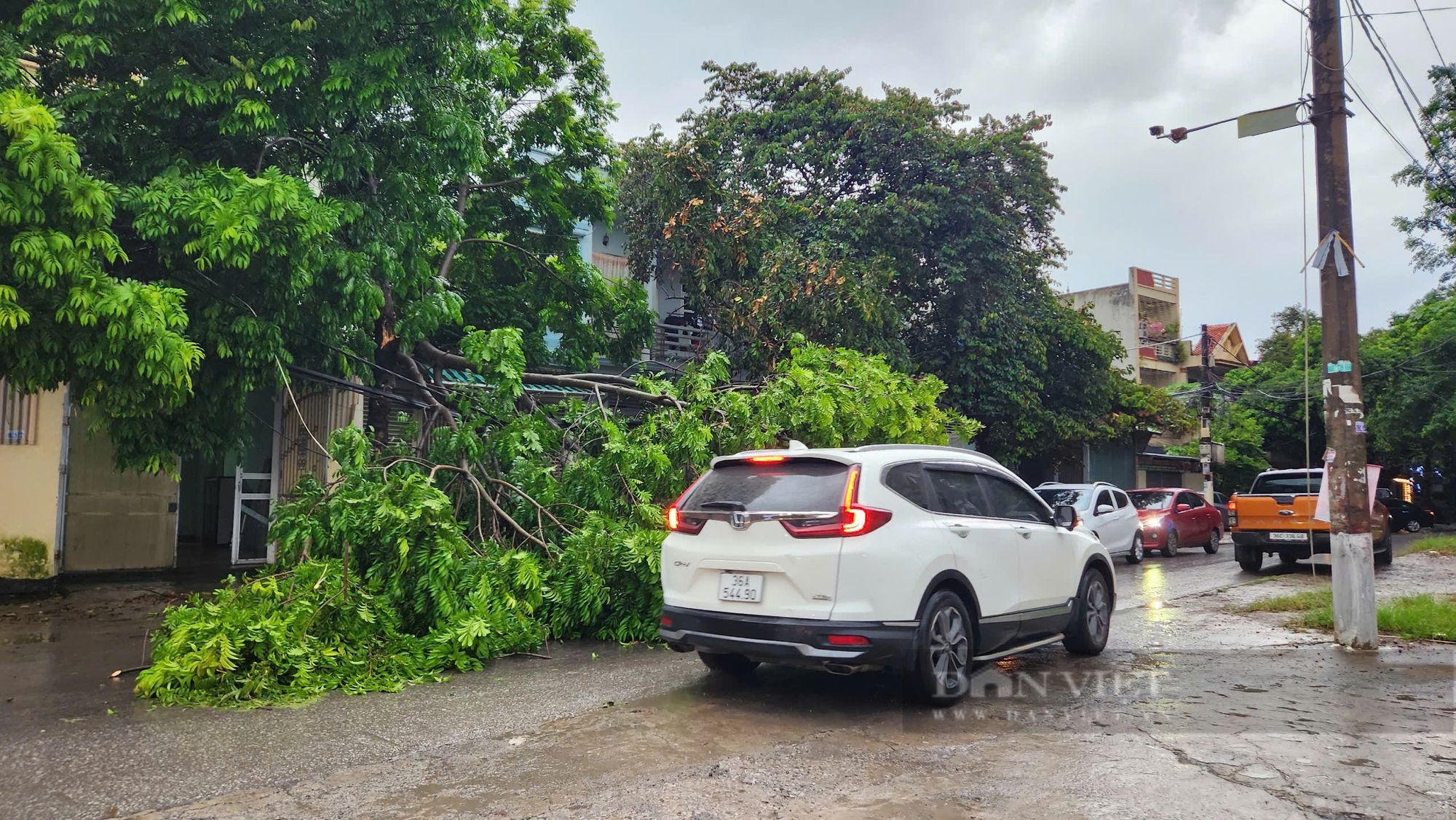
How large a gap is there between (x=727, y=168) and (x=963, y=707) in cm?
1684

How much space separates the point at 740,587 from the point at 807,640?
0.56 meters

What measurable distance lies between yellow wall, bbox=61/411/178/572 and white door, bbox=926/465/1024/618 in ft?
35.9

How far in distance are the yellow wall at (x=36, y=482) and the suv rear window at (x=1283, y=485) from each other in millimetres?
17294

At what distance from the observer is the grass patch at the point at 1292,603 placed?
10695 millimetres

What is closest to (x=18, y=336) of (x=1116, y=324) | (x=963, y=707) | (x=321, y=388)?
(x=321, y=388)

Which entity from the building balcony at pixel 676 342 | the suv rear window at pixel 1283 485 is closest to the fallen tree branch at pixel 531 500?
the building balcony at pixel 676 342

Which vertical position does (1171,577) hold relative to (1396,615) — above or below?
below

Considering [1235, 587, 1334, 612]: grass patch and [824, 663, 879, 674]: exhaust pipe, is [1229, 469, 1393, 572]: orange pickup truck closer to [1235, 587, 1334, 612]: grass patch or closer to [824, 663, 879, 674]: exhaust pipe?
[1235, 587, 1334, 612]: grass patch

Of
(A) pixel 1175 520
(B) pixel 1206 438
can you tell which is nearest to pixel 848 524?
(A) pixel 1175 520

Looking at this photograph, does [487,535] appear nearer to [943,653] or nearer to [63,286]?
[63,286]

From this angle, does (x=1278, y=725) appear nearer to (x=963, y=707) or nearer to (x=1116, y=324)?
(x=963, y=707)

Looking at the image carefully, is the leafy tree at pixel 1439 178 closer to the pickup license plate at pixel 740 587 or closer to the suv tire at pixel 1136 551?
the suv tire at pixel 1136 551

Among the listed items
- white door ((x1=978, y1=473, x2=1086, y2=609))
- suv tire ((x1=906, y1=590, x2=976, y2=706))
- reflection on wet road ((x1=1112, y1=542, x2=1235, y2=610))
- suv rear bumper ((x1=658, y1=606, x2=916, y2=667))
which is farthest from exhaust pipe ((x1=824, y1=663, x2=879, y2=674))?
reflection on wet road ((x1=1112, y1=542, x2=1235, y2=610))

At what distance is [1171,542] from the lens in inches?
795
